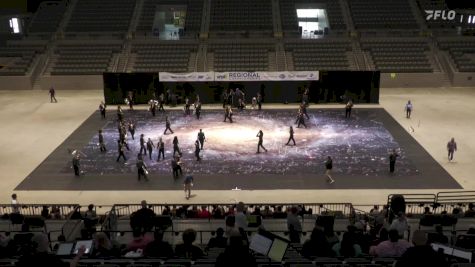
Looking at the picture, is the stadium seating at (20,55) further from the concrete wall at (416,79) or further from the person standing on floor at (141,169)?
the concrete wall at (416,79)

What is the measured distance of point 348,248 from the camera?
33.1ft

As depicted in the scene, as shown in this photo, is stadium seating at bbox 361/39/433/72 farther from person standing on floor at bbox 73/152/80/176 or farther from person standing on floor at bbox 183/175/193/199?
person standing on floor at bbox 73/152/80/176

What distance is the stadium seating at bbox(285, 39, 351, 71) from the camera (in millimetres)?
44312

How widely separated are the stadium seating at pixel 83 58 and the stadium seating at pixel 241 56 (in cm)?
905

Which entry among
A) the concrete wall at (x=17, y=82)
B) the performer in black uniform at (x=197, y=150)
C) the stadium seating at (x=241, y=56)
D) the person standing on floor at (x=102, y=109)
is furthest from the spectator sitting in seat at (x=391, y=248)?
the concrete wall at (x=17, y=82)

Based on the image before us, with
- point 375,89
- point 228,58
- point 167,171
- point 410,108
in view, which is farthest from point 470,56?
point 167,171

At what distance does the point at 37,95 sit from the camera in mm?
42438

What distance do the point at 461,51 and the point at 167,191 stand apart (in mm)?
34443

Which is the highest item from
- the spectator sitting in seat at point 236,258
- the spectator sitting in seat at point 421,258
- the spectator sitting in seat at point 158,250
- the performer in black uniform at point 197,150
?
the spectator sitting in seat at point 421,258

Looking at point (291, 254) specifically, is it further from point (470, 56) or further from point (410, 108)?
point (470, 56)

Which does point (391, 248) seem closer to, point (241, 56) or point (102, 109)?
point (102, 109)

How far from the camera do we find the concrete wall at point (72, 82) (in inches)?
1752

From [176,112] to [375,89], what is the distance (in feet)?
46.5

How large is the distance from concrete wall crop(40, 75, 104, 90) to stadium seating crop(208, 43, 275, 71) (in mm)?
10145
